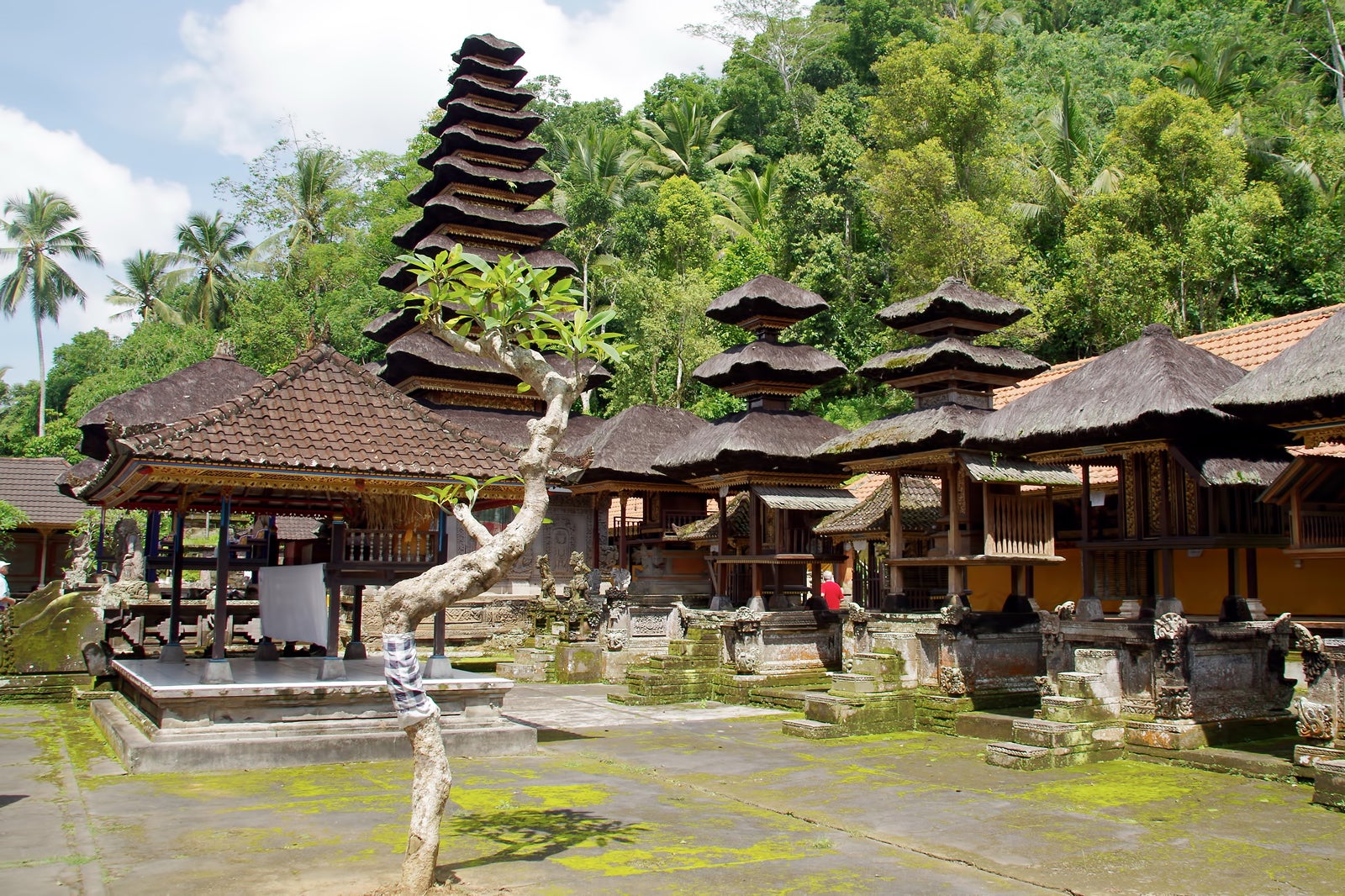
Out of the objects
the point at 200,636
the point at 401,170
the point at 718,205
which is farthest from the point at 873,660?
the point at 401,170

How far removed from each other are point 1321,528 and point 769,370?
966cm

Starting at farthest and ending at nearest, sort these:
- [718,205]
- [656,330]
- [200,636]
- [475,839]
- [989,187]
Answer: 1. [718,205]
2. [656,330]
3. [989,187]
4. [200,636]
5. [475,839]

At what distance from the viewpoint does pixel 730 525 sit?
19719 mm

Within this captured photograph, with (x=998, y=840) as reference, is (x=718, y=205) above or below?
above

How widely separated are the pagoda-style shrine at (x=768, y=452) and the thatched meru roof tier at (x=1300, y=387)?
8203mm

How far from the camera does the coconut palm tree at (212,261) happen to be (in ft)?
162

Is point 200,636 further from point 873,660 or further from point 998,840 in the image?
point 998,840

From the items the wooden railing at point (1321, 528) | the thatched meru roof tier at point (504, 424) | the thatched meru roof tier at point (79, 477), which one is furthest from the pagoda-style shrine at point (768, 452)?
the thatched meru roof tier at point (79, 477)

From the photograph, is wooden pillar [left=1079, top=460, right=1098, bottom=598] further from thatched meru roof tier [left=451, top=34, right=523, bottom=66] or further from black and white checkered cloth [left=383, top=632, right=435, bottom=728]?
thatched meru roof tier [left=451, top=34, right=523, bottom=66]

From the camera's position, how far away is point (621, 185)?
1756 inches

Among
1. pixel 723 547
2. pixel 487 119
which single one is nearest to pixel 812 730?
pixel 723 547

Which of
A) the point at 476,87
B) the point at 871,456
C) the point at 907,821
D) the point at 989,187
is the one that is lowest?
the point at 907,821

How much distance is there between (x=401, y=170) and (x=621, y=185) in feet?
33.3

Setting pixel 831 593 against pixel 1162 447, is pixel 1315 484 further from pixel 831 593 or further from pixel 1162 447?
pixel 831 593
